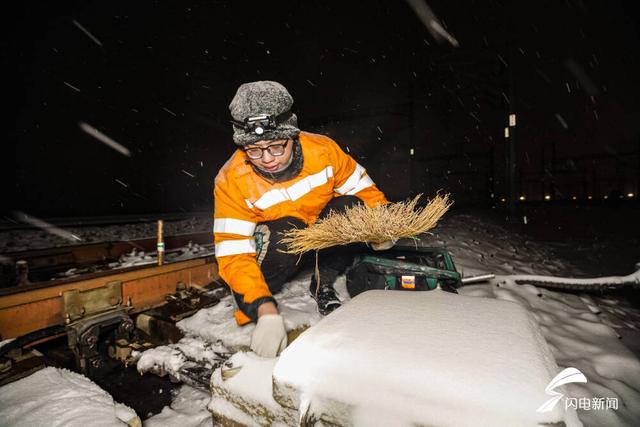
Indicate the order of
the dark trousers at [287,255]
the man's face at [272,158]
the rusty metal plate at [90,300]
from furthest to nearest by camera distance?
1. the dark trousers at [287,255]
2. the rusty metal plate at [90,300]
3. the man's face at [272,158]

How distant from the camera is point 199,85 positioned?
15305mm

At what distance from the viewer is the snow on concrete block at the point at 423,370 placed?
0.82 metres

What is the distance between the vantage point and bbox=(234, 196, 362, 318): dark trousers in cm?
320

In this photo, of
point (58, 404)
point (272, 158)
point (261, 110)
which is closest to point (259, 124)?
point (261, 110)

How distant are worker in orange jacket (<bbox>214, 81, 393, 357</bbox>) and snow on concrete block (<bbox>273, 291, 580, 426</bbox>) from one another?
113 centimetres

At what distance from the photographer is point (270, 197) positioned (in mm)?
2912

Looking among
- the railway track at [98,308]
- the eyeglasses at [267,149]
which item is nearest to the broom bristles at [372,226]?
the eyeglasses at [267,149]

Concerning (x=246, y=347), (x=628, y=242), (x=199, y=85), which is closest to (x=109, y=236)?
(x=246, y=347)

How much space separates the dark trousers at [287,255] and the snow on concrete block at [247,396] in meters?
1.61

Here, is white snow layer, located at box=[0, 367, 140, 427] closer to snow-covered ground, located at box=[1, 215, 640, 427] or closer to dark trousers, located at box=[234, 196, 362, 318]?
snow-covered ground, located at box=[1, 215, 640, 427]

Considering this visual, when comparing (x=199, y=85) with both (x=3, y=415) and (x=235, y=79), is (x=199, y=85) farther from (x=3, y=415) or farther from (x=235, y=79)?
(x=3, y=415)

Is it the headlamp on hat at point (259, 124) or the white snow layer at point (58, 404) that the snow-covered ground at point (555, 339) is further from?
the headlamp on hat at point (259, 124)

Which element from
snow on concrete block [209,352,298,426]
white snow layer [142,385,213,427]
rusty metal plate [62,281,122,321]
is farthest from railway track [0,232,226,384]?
snow on concrete block [209,352,298,426]

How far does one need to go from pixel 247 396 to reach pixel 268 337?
75 cm
